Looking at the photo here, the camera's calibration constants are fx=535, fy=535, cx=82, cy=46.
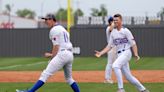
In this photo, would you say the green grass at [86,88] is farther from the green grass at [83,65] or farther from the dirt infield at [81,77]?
the green grass at [83,65]

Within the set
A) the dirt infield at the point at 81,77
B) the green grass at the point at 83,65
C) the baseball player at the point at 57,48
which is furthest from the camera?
the green grass at the point at 83,65

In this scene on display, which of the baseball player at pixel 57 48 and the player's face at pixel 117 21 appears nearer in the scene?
the baseball player at pixel 57 48

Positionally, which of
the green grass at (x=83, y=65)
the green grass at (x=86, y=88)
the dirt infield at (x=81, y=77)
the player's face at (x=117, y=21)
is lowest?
the green grass at (x=83, y=65)

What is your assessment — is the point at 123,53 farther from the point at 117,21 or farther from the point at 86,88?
the point at 86,88

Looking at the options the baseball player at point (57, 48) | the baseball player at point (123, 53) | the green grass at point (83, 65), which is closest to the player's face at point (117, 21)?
the baseball player at point (123, 53)

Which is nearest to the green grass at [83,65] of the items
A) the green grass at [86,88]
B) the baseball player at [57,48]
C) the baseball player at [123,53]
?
the green grass at [86,88]

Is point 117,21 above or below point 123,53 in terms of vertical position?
above

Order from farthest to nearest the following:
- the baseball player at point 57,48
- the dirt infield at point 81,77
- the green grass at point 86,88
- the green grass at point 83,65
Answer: the green grass at point 83,65 < the dirt infield at point 81,77 < the green grass at point 86,88 < the baseball player at point 57,48

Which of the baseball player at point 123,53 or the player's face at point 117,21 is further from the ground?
the player's face at point 117,21

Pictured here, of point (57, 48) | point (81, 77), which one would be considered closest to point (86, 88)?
point (57, 48)

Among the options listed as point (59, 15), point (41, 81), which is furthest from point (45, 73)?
point (59, 15)

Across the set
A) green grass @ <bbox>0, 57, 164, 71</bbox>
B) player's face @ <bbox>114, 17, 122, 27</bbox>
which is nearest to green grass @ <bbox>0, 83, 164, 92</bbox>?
player's face @ <bbox>114, 17, 122, 27</bbox>

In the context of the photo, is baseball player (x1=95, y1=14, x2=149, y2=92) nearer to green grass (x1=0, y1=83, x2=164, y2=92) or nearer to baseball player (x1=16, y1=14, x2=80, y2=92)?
baseball player (x1=16, y1=14, x2=80, y2=92)

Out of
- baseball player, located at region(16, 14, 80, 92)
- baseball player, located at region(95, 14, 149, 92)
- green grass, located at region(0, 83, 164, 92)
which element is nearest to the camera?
baseball player, located at region(16, 14, 80, 92)
